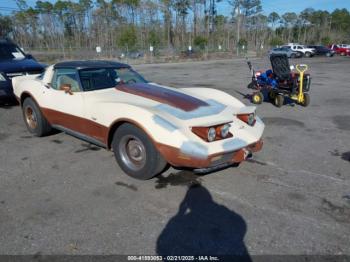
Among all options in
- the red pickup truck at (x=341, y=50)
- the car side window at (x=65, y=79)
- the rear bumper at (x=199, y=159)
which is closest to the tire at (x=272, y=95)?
the rear bumper at (x=199, y=159)

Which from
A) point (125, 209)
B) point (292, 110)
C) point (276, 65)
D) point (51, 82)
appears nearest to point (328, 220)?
point (125, 209)


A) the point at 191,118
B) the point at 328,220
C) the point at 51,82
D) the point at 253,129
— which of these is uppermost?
the point at 51,82

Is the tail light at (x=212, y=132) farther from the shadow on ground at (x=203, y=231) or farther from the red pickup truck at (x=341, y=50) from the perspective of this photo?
the red pickup truck at (x=341, y=50)

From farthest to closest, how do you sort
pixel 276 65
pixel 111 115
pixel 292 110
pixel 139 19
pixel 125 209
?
pixel 139 19 < pixel 276 65 < pixel 292 110 < pixel 111 115 < pixel 125 209

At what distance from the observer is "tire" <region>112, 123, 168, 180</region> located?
3.58 m

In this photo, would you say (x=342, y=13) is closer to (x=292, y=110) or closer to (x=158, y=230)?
(x=292, y=110)

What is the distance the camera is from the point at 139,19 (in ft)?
184

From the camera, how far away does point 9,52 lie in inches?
365

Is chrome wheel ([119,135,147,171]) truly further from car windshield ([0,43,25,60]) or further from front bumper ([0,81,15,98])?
car windshield ([0,43,25,60])

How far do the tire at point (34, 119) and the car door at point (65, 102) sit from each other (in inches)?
9.6

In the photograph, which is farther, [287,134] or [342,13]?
[342,13]

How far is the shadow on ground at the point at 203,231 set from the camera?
2.59 m

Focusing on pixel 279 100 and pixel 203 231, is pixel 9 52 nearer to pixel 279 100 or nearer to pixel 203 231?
pixel 279 100

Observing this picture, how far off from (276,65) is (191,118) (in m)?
6.74
